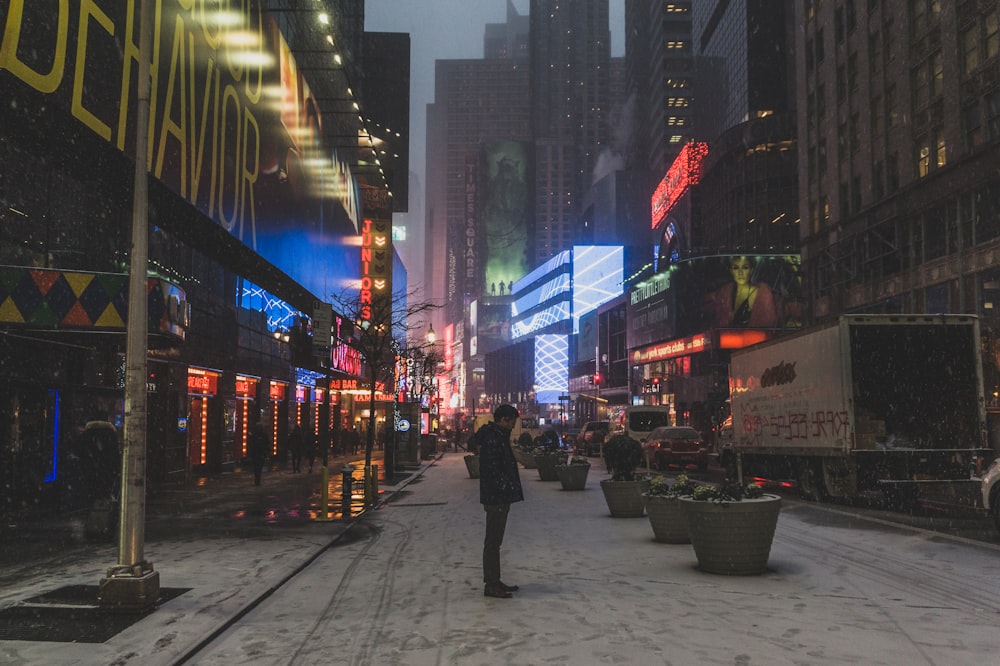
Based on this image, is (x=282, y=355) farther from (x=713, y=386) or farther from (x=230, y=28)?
(x=713, y=386)

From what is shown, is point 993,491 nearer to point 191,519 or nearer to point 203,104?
point 191,519

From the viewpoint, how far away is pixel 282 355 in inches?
1436

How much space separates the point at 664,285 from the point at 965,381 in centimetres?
6780

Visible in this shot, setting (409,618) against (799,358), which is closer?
(409,618)

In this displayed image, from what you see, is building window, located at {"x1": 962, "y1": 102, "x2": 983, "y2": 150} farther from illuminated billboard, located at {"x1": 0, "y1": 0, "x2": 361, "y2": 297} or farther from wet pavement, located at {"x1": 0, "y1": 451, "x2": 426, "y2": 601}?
illuminated billboard, located at {"x1": 0, "y1": 0, "x2": 361, "y2": 297}

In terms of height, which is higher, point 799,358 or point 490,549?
point 799,358

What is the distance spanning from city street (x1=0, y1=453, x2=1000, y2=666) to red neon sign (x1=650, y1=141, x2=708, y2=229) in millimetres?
86924

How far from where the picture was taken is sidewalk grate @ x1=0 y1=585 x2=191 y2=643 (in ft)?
23.1

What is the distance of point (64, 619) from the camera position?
7629 millimetres

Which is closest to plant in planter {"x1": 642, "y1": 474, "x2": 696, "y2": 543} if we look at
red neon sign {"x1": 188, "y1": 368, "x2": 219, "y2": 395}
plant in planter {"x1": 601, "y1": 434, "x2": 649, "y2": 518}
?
plant in planter {"x1": 601, "y1": 434, "x2": 649, "y2": 518}

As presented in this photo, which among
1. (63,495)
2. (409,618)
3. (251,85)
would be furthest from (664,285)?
(409,618)

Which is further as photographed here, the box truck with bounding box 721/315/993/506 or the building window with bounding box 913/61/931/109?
the building window with bounding box 913/61/931/109

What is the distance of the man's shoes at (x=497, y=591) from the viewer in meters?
8.49

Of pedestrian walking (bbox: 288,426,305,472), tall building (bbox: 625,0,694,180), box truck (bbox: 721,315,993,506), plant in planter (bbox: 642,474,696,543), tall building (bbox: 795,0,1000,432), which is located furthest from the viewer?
tall building (bbox: 625,0,694,180)
